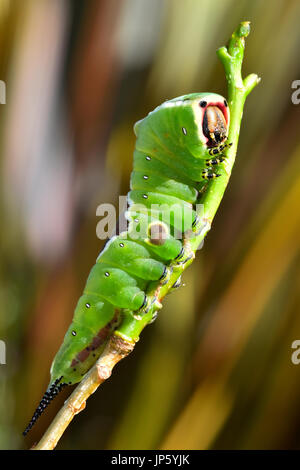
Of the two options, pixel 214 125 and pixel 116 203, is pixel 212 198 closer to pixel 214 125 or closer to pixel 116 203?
pixel 214 125

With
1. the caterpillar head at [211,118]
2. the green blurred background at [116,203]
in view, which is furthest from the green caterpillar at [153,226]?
the green blurred background at [116,203]

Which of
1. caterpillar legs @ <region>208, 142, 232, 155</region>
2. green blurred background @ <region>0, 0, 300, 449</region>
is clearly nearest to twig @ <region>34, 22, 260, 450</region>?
caterpillar legs @ <region>208, 142, 232, 155</region>

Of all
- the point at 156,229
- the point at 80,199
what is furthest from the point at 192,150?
the point at 80,199

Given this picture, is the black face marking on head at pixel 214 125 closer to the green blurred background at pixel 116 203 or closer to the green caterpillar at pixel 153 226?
the green caterpillar at pixel 153 226

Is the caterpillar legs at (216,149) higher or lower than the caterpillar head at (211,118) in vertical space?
lower

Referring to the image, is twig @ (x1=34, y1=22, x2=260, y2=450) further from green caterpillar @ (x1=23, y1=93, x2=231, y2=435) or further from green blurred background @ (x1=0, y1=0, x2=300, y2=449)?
green blurred background @ (x1=0, y1=0, x2=300, y2=449)

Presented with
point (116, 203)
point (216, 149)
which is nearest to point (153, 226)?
point (216, 149)
